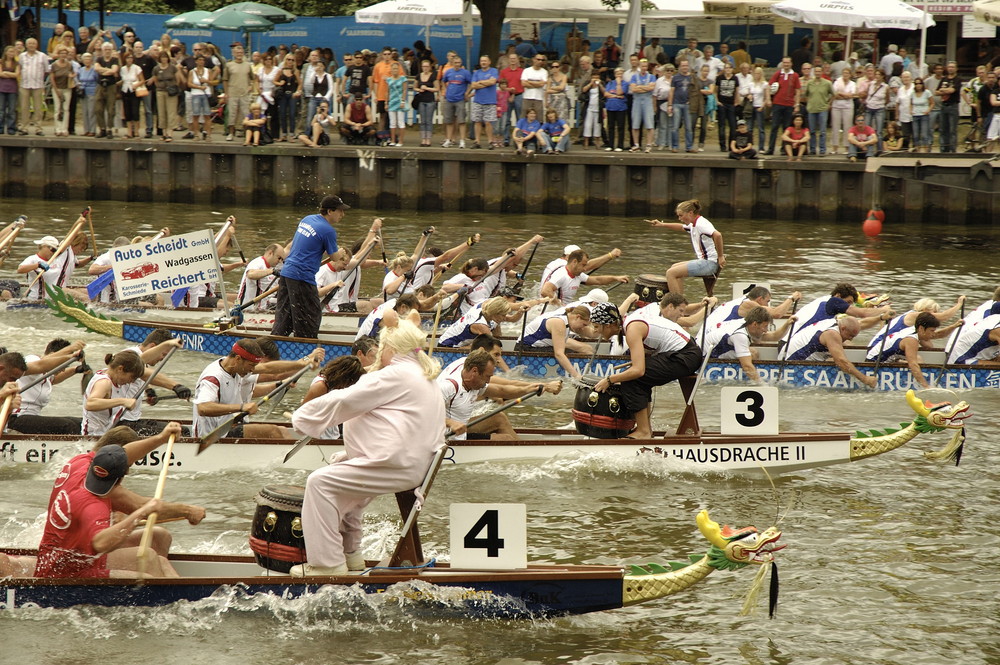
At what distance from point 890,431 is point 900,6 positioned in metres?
16.7

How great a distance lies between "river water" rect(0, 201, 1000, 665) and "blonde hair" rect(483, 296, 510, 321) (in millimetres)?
1083

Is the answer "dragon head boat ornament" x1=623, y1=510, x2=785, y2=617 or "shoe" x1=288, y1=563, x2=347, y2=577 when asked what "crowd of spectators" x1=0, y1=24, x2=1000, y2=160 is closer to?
"dragon head boat ornament" x1=623, y1=510, x2=785, y2=617

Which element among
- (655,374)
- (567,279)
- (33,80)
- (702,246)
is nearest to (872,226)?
(702,246)

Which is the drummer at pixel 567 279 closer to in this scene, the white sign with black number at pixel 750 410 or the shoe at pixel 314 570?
the white sign with black number at pixel 750 410

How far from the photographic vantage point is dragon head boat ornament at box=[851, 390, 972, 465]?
951cm

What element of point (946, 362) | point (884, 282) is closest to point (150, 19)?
point (884, 282)

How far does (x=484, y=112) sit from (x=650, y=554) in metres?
16.4

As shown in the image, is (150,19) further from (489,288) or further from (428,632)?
(428,632)

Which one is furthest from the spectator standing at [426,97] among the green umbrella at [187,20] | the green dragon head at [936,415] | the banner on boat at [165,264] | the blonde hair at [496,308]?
the green dragon head at [936,415]

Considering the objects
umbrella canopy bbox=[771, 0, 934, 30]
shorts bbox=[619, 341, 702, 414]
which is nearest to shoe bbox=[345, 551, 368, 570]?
shorts bbox=[619, 341, 702, 414]

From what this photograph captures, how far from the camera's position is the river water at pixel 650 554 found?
23.8 ft

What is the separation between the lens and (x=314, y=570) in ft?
23.5

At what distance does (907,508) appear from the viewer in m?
9.88

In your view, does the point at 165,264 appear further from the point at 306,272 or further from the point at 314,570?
the point at 314,570
